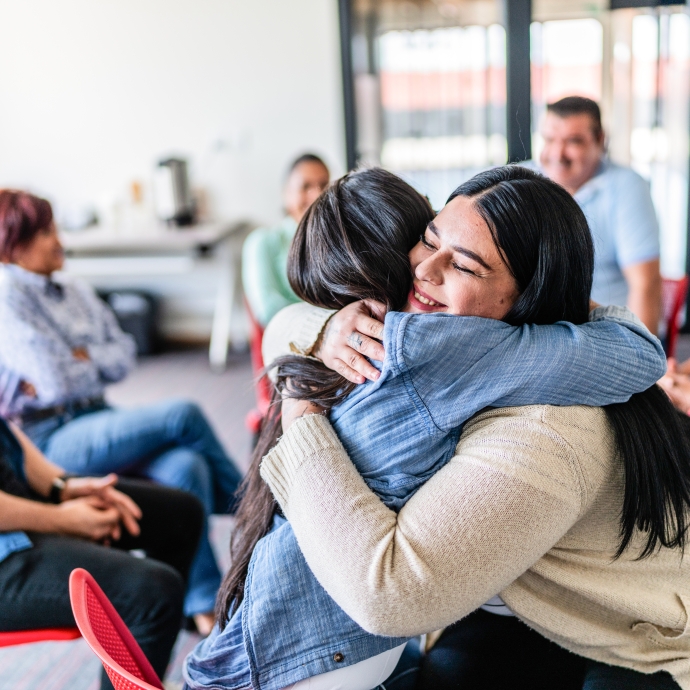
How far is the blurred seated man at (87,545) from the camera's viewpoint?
1.39m

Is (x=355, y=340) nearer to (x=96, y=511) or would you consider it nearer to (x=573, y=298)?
(x=573, y=298)

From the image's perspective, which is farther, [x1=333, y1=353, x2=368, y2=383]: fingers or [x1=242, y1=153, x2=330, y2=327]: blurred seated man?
[x1=242, y1=153, x2=330, y2=327]: blurred seated man

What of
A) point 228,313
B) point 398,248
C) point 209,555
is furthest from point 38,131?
point 398,248

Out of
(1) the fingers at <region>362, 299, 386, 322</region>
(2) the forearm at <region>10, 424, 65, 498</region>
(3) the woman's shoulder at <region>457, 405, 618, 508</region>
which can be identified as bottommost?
(2) the forearm at <region>10, 424, 65, 498</region>

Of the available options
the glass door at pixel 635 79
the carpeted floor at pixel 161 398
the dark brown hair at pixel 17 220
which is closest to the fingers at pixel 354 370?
the carpeted floor at pixel 161 398

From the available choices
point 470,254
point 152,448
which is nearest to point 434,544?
point 470,254

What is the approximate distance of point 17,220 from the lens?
7.39 ft

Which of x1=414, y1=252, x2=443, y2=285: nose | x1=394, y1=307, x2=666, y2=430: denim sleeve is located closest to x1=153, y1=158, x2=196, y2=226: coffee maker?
x1=414, y1=252, x2=443, y2=285: nose

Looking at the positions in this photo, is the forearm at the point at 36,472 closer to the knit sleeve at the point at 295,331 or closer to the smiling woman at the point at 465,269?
the knit sleeve at the point at 295,331

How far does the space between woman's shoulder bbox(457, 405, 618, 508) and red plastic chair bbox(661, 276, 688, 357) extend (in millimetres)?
1758

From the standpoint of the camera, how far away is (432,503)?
0.89 m

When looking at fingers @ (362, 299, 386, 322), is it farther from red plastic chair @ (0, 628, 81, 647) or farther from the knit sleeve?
red plastic chair @ (0, 628, 81, 647)

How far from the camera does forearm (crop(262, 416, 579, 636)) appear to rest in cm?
86

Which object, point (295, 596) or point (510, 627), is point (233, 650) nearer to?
point (295, 596)
